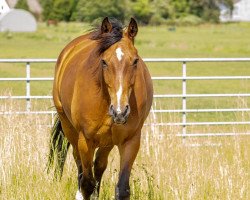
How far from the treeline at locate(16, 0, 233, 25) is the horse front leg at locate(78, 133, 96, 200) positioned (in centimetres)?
7504

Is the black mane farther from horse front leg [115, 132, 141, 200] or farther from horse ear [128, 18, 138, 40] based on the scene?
horse front leg [115, 132, 141, 200]

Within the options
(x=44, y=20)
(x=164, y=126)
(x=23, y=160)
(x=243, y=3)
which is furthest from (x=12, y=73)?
(x=243, y=3)

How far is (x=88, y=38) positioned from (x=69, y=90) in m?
0.67

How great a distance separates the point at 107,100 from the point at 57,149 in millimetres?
1692

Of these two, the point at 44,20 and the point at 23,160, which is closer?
the point at 23,160

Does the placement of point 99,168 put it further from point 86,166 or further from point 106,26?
point 106,26

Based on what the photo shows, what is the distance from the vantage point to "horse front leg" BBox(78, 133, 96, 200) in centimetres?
650

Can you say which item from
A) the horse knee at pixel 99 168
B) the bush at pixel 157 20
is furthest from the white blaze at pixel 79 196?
the bush at pixel 157 20

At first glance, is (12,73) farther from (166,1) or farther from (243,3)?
(243,3)

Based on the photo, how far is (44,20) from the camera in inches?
3829

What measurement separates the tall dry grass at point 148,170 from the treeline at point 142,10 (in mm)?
73513

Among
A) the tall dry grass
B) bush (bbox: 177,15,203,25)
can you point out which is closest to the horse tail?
the tall dry grass

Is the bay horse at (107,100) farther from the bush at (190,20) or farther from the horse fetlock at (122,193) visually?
the bush at (190,20)

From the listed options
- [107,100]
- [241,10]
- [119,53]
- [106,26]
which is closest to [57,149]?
[107,100]
